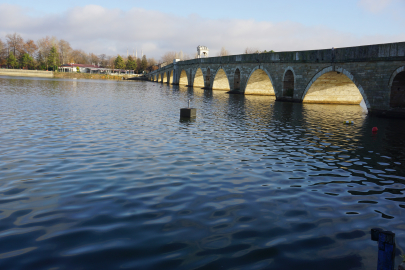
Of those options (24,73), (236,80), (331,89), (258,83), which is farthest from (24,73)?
(331,89)

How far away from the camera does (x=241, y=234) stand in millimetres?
4723

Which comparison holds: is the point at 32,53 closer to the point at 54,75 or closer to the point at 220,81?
the point at 54,75

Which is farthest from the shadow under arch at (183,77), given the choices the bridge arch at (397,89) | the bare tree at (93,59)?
the bare tree at (93,59)

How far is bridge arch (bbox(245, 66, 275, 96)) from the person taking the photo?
3698 centimetres

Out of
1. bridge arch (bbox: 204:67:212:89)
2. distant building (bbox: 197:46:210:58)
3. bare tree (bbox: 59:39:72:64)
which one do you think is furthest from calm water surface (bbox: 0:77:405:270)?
bare tree (bbox: 59:39:72:64)

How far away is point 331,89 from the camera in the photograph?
27.9 m

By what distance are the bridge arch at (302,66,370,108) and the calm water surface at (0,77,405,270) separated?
14593mm

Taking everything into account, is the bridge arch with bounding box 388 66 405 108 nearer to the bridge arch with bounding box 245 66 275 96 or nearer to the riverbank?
the bridge arch with bounding box 245 66 275 96

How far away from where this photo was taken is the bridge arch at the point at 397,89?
18567 mm

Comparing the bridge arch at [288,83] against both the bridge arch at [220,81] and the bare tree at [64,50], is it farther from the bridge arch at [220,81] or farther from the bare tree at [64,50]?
the bare tree at [64,50]

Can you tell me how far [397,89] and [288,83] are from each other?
12.3 meters

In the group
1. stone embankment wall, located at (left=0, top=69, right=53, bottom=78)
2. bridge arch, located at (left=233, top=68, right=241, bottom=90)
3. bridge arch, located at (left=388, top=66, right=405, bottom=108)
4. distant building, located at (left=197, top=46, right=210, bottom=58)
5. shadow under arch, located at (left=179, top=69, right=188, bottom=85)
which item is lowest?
bridge arch, located at (left=388, top=66, right=405, bottom=108)

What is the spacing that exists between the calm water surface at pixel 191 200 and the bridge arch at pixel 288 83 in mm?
18735

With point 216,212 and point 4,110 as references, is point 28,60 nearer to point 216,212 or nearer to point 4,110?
point 4,110
